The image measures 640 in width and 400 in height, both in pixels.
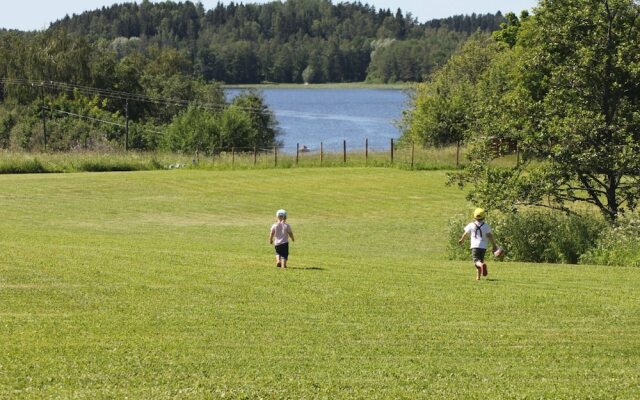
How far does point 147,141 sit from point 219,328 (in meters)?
89.1

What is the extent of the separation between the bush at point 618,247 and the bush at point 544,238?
Answer: 1.28 ft

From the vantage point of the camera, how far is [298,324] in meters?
16.5

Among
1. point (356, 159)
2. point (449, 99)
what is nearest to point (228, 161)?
point (356, 159)

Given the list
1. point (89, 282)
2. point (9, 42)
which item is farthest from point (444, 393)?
point (9, 42)

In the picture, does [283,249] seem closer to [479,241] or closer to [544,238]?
[479,241]

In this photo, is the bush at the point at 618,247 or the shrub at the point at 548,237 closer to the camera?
the bush at the point at 618,247

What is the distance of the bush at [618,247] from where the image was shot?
28125 mm

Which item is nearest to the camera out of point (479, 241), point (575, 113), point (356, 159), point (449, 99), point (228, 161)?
point (479, 241)

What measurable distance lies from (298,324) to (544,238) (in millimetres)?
15532

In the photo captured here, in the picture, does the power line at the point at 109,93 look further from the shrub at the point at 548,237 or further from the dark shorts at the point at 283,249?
the dark shorts at the point at 283,249

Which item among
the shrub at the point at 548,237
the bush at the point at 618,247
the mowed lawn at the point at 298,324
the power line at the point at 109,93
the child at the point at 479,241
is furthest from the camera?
the power line at the point at 109,93

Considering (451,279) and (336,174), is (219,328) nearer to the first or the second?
A: (451,279)

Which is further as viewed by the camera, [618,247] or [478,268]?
[618,247]

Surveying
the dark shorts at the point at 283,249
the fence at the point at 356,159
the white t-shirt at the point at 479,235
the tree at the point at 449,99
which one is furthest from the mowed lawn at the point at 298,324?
the tree at the point at 449,99
